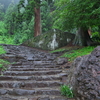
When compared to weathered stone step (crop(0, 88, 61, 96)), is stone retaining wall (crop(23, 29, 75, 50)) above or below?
above

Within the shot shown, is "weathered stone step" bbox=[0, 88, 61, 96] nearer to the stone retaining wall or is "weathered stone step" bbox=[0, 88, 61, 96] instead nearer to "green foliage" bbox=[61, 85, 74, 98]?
"green foliage" bbox=[61, 85, 74, 98]

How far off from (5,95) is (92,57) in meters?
2.55

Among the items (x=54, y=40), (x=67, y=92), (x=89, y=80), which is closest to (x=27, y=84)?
(x=67, y=92)

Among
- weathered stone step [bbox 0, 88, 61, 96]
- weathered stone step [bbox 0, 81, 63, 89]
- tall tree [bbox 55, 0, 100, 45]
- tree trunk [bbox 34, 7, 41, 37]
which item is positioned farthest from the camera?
tree trunk [bbox 34, 7, 41, 37]

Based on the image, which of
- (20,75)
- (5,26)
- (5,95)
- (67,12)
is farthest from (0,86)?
(5,26)

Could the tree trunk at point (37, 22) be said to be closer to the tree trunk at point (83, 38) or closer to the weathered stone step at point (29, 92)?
the tree trunk at point (83, 38)

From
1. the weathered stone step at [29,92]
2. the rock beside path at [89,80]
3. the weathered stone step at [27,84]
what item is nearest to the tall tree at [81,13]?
the rock beside path at [89,80]

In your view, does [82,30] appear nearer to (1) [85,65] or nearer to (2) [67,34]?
(2) [67,34]

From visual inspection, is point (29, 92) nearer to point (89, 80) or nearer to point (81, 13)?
point (89, 80)

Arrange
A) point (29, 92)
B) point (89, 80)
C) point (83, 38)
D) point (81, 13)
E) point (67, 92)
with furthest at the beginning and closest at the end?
1. point (83, 38)
2. point (81, 13)
3. point (29, 92)
4. point (67, 92)
5. point (89, 80)

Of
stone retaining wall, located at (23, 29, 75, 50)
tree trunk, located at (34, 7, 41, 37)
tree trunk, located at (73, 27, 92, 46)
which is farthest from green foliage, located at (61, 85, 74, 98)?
tree trunk, located at (34, 7, 41, 37)

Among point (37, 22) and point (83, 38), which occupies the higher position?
point (37, 22)

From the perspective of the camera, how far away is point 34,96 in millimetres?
3213

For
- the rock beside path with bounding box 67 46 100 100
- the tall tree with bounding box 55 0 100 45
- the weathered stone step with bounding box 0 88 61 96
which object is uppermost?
the tall tree with bounding box 55 0 100 45
